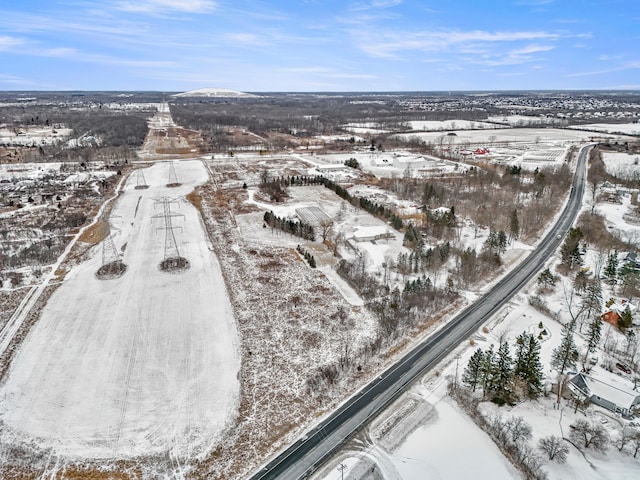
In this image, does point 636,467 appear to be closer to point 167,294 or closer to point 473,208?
point 167,294

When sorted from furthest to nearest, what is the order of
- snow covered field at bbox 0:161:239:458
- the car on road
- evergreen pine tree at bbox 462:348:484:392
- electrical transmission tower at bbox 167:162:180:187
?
1. electrical transmission tower at bbox 167:162:180:187
2. the car on road
3. evergreen pine tree at bbox 462:348:484:392
4. snow covered field at bbox 0:161:239:458

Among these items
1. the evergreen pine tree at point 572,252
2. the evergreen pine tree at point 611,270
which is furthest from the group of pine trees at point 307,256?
the evergreen pine tree at point 611,270

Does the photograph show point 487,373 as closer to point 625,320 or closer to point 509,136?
point 625,320

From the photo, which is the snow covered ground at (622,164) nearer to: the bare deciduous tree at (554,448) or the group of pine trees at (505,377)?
the group of pine trees at (505,377)

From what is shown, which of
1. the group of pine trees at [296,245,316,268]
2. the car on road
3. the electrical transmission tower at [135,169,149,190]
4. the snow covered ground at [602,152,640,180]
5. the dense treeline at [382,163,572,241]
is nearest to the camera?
the car on road

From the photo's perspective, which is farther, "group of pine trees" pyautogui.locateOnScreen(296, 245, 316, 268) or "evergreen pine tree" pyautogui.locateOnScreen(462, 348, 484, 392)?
"group of pine trees" pyautogui.locateOnScreen(296, 245, 316, 268)

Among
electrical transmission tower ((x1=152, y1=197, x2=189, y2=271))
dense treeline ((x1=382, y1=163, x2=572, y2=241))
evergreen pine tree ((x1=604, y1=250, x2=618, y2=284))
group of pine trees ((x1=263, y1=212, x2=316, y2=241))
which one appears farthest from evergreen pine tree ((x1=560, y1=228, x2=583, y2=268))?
electrical transmission tower ((x1=152, y1=197, x2=189, y2=271))

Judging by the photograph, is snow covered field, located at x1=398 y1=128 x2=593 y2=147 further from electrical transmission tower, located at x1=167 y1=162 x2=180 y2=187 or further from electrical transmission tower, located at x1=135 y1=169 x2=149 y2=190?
electrical transmission tower, located at x1=135 y1=169 x2=149 y2=190
